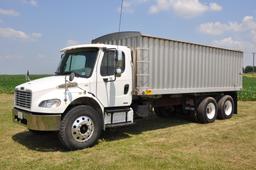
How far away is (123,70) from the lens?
9.36 m

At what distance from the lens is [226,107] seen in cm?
1391

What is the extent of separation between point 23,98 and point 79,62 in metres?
1.80

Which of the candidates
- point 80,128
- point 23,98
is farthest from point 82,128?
point 23,98

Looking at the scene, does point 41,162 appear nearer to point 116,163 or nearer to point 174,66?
point 116,163

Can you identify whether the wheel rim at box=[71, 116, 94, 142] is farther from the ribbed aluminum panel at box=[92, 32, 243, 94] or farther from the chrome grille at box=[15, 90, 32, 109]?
the ribbed aluminum panel at box=[92, 32, 243, 94]

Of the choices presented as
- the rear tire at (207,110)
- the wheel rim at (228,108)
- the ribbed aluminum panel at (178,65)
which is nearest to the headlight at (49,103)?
the ribbed aluminum panel at (178,65)

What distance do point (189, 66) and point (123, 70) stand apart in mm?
3398

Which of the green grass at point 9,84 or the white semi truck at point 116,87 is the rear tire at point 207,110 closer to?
the white semi truck at point 116,87

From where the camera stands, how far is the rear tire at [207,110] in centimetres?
1248

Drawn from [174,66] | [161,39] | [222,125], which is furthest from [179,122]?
[161,39]

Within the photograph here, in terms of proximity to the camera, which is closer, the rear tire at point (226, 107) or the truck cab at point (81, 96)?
the truck cab at point (81, 96)

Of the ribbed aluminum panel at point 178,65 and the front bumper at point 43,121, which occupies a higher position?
the ribbed aluminum panel at point 178,65

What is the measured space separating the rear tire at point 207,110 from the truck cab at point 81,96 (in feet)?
12.6

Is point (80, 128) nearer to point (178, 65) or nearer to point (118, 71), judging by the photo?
point (118, 71)
